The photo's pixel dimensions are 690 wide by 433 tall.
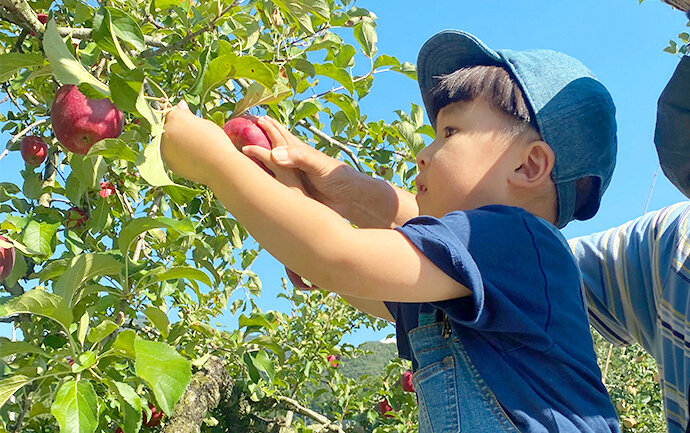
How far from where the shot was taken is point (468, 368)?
3.00ft

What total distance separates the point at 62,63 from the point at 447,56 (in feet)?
2.16

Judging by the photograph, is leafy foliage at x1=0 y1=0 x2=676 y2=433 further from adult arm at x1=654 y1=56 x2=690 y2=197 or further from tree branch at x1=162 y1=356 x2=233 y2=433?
adult arm at x1=654 y1=56 x2=690 y2=197

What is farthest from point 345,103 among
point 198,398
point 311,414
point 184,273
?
point 311,414

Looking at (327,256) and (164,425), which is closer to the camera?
(327,256)

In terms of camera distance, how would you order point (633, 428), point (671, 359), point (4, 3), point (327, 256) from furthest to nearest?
point (633, 428)
point (671, 359)
point (4, 3)
point (327, 256)

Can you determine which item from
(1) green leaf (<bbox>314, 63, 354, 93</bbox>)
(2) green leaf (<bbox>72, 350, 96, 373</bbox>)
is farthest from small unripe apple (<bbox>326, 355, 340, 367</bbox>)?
(2) green leaf (<bbox>72, 350, 96, 373</bbox>)

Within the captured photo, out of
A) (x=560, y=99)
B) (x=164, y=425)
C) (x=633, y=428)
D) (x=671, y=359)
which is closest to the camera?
(x=560, y=99)

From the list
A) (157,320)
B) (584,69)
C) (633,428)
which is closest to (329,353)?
(633,428)

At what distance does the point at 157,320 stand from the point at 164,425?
1.43 meters

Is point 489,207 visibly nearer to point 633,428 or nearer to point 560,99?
point 560,99

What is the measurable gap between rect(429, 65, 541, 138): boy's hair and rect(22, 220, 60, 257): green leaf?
808 millimetres

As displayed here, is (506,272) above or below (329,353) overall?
above

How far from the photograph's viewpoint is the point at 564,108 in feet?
3.48

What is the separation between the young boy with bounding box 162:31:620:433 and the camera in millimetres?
823
